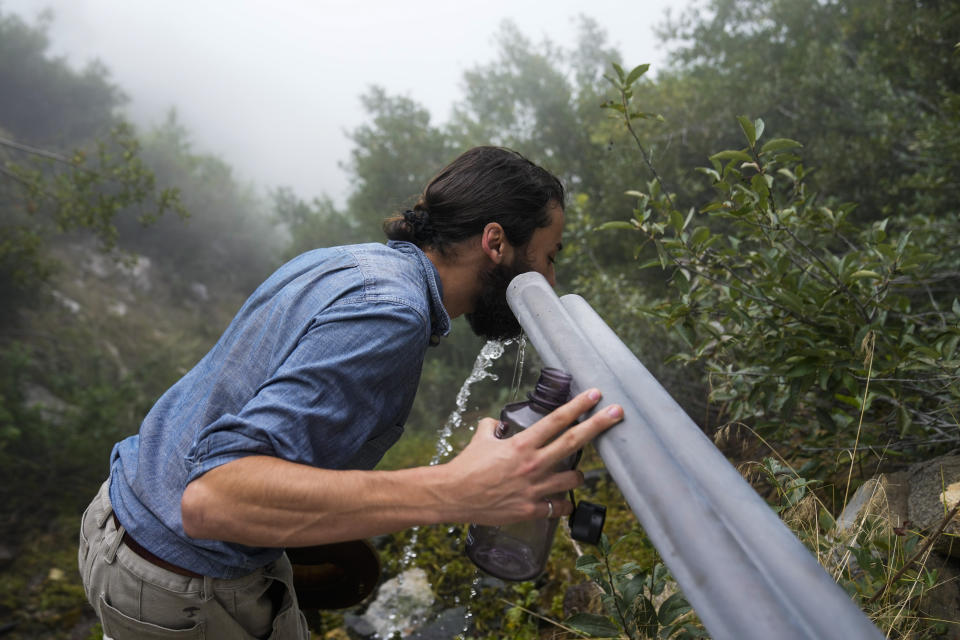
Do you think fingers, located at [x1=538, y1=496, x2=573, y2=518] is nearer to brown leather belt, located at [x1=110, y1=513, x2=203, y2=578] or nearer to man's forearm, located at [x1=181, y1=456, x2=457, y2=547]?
man's forearm, located at [x1=181, y1=456, x2=457, y2=547]

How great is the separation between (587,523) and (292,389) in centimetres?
60

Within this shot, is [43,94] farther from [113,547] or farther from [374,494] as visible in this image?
[374,494]

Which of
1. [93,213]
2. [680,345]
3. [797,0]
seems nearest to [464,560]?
[680,345]

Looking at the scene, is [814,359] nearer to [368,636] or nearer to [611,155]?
[368,636]

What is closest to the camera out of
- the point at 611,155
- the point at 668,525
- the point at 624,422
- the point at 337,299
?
the point at 668,525

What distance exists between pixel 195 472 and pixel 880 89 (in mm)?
7644

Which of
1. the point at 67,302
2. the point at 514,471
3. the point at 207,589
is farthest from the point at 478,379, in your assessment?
the point at 67,302

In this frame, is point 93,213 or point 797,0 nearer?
point 93,213

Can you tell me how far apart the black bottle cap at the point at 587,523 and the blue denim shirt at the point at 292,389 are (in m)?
0.46

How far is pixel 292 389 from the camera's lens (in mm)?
1094

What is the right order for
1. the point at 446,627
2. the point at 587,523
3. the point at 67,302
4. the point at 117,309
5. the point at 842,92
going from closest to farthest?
the point at 587,523 → the point at 446,627 → the point at 842,92 → the point at 67,302 → the point at 117,309

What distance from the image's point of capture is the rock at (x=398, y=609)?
352cm

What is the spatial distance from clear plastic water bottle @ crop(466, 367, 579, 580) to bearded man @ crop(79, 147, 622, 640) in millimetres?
78

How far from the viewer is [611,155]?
7.89m
